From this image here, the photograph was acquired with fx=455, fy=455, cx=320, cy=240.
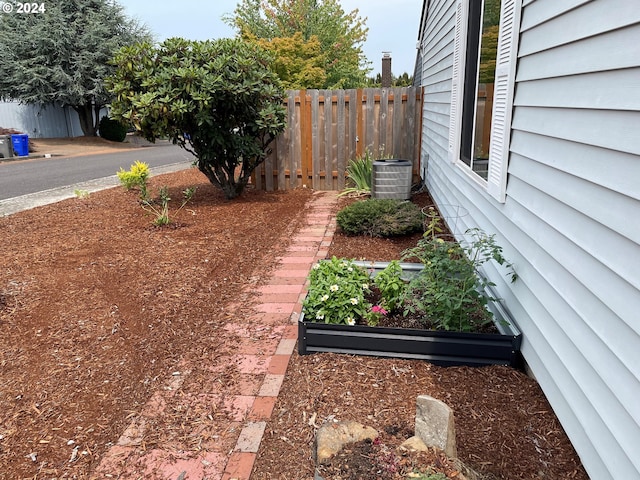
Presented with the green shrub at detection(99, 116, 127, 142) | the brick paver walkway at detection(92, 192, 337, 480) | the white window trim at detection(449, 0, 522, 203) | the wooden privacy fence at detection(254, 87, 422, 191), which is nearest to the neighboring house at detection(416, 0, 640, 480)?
the white window trim at detection(449, 0, 522, 203)

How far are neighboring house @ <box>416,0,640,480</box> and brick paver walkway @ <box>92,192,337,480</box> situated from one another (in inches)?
53.1

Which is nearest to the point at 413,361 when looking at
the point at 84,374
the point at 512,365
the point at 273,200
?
the point at 512,365

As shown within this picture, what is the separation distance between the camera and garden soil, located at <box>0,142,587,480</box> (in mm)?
1979

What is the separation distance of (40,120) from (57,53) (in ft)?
14.7

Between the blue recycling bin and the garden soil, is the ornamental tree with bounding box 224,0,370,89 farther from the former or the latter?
the garden soil

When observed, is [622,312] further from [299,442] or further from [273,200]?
[273,200]

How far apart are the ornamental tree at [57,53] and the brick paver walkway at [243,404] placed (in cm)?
2208

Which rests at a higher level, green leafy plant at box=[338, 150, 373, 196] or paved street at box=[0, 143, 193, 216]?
green leafy plant at box=[338, 150, 373, 196]

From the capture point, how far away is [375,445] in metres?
1.70

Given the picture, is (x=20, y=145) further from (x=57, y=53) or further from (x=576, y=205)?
(x=576, y=205)

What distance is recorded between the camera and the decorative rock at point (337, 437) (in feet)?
5.54

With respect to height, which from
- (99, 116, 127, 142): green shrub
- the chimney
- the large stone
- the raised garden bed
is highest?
the chimney

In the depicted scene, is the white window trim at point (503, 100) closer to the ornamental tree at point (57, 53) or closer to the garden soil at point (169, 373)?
the garden soil at point (169, 373)

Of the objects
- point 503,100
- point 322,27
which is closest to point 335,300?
point 503,100
